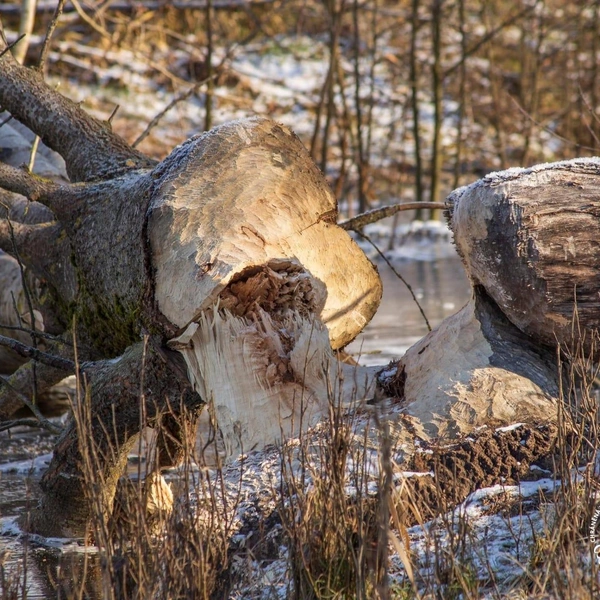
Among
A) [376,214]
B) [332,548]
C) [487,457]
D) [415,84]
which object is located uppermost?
[415,84]

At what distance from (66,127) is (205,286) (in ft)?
5.39

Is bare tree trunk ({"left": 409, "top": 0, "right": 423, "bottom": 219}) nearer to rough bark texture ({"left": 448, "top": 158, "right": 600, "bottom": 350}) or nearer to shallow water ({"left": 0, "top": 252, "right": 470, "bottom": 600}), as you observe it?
shallow water ({"left": 0, "top": 252, "right": 470, "bottom": 600})

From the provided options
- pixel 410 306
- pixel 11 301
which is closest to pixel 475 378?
pixel 11 301

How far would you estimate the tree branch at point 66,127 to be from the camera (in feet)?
13.3

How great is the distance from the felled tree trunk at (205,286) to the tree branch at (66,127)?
3.3 inches

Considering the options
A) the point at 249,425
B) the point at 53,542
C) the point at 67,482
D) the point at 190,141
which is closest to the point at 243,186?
the point at 190,141

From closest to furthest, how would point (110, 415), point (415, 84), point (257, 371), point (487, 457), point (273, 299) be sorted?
1. point (487, 457)
2. point (257, 371)
3. point (273, 299)
4. point (110, 415)
5. point (415, 84)

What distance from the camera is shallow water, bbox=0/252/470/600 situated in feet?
9.41

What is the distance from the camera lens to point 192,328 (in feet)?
10.1

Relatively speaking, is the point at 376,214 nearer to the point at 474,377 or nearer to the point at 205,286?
the point at 205,286

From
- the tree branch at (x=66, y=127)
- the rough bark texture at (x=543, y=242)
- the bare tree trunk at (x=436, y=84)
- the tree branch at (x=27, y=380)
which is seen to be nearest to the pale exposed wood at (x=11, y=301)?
the tree branch at (x=27, y=380)

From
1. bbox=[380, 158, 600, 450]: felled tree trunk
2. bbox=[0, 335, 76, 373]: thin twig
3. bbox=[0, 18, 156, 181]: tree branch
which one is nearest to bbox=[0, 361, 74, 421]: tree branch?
bbox=[0, 335, 76, 373]: thin twig

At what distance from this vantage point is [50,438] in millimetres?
4855

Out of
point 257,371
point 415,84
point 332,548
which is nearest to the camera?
point 332,548
